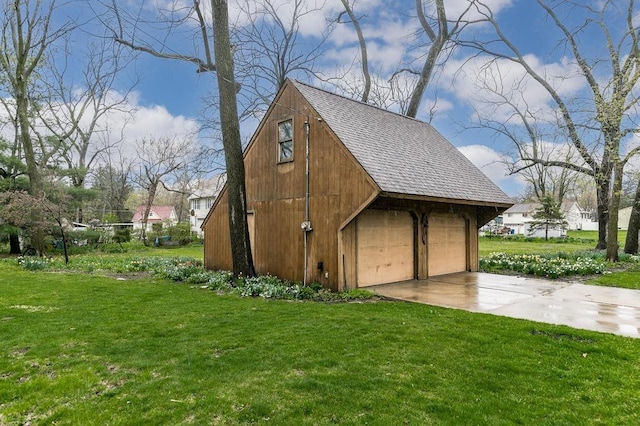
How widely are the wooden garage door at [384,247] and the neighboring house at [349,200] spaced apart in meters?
0.03

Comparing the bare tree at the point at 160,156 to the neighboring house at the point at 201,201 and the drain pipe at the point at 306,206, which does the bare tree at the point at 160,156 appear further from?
the drain pipe at the point at 306,206

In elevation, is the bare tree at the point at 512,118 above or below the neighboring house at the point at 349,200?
above

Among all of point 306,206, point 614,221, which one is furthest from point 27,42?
point 614,221

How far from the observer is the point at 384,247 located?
30.8 ft

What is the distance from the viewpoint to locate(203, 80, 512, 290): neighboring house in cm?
852

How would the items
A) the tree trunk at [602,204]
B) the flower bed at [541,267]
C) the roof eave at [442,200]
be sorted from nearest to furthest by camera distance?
the roof eave at [442,200] → the flower bed at [541,267] → the tree trunk at [602,204]

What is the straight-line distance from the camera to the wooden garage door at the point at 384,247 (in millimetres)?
8914

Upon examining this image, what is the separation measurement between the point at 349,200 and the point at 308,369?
4.78m

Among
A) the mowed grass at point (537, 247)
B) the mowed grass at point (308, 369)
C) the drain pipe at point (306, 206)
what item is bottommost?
the mowed grass at point (537, 247)

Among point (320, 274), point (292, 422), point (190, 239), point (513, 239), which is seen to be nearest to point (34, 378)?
point (292, 422)

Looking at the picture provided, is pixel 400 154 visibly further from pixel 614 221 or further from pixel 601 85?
pixel 601 85

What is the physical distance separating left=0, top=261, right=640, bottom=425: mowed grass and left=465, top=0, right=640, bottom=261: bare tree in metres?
11.0

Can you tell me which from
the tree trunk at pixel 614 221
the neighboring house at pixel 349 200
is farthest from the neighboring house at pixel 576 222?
the neighboring house at pixel 349 200

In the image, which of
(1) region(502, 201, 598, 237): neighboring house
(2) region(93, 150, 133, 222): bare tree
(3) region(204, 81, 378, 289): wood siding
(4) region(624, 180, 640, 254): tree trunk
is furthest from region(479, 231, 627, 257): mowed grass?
(2) region(93, 150, 133, 222): bare tree
